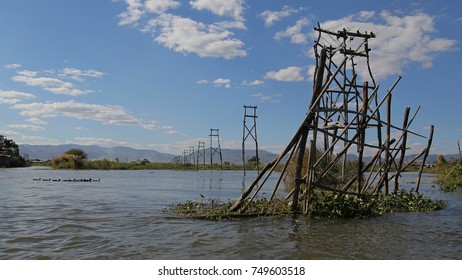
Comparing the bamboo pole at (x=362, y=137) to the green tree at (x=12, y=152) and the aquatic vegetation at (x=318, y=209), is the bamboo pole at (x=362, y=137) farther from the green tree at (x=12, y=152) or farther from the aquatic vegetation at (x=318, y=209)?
the green tree at (x=12, y=152)

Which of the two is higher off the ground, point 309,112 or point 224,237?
point 309,112

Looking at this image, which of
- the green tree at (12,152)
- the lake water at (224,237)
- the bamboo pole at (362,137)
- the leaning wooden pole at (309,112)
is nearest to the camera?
the lake water at (224,237)

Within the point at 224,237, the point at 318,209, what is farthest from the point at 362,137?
the point at 224,237

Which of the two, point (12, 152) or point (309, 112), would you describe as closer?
point (309, 112)

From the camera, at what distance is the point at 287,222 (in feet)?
39.1

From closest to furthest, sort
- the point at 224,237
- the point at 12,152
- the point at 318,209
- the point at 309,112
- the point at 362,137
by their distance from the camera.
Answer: the point at 224,237 → the point at 309,112 → the point at 318,209 → the point at 362,137 → the point at 12,152

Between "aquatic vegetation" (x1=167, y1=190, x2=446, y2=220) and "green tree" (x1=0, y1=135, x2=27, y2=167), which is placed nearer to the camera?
"aquatic vegetation" (x1=167, y1=190, x2=446, y2=220)

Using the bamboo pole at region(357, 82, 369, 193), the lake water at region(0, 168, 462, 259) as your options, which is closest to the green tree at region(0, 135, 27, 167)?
the lake water at region(0, 168, 462, 259)

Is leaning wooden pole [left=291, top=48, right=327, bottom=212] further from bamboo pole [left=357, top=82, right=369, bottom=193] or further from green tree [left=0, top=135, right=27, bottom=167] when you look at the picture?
green tree [left=0, top=135, right=27, bottom=167]

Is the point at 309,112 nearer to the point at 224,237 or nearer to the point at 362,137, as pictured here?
the point at 362,137

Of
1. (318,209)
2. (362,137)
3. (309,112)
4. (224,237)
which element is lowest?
(224,237)

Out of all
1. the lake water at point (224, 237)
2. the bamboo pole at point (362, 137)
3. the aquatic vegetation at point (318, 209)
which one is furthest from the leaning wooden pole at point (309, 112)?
the bamboo pole at point (362, 137)

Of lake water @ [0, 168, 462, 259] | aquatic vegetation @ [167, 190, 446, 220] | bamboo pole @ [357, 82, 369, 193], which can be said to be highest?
bamboo pole @ [357, 82, 369, 193]
